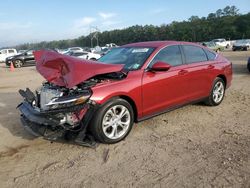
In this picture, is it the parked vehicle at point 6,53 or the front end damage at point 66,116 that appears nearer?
the front end damage at point 66,116

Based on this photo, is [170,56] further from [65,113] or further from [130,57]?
[65,113]

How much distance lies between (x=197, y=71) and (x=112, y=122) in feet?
7.90

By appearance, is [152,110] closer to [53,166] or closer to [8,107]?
[53,166]

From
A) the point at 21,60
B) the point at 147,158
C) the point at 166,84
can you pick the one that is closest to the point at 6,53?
the point at 21,60

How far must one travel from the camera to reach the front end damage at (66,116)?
455 cm

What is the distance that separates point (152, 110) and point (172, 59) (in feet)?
3.82

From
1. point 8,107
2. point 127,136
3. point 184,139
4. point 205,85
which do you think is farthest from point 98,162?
point 8,107

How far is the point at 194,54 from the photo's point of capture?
21.6ft

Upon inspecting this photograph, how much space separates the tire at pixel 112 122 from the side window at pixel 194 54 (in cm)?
198

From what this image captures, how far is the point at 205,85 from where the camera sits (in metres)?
6.68

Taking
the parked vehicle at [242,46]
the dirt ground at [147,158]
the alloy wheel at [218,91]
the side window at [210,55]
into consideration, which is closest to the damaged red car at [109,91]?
the dirt ground at [147,158]

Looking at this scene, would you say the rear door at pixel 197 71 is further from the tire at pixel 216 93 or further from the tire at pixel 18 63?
the tire at pixel 18 63

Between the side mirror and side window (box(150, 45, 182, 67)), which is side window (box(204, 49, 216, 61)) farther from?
the side mirror

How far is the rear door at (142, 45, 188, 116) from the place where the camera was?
17.6ft
